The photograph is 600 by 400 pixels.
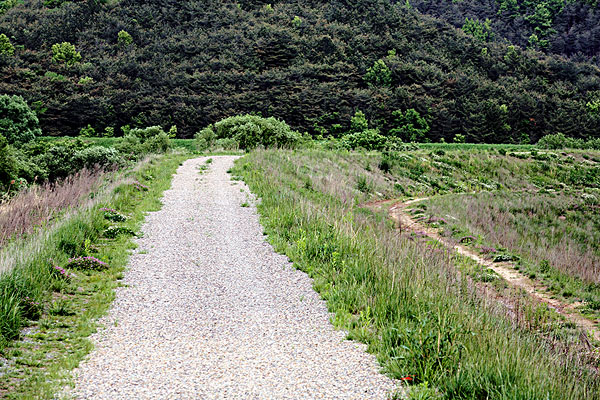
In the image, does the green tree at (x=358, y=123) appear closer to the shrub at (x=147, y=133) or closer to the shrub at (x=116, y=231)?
the shrub at (x=147, y=133)

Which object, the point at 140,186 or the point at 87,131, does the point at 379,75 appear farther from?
the point at 140,186

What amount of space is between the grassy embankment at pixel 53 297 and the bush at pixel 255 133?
23.1 metres

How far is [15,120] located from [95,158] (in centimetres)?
3072

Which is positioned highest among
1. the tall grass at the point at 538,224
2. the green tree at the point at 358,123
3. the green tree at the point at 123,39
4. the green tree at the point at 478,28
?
the green tree at the point at 478,28

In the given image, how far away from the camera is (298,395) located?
4281mm

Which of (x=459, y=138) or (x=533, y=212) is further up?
(x=459, y=138)

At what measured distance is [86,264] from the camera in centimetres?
780

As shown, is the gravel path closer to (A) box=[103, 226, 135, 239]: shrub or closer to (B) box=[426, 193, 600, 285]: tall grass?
(A) box=[103, 226, 135, 239]: shrub

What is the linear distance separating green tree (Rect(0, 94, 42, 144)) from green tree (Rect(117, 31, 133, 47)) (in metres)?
33.6

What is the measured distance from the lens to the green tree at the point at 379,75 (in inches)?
2958

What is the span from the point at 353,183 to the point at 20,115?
3945cm

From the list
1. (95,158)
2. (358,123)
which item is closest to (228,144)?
(95,158)

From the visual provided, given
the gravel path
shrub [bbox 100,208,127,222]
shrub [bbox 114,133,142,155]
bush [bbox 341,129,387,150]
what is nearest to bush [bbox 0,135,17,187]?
shrub [bbox 100,208,127,222]

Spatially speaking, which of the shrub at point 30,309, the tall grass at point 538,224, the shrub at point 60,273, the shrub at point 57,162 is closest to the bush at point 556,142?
the tall grass at point 538,224
